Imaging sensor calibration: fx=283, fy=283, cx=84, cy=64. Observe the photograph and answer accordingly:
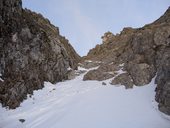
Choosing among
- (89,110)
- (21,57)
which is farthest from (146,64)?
(21,57)

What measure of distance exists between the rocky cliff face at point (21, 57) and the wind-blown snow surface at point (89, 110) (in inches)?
67.0

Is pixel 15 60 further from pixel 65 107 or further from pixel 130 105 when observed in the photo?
pixel 130 105

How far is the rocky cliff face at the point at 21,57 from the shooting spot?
3575cm

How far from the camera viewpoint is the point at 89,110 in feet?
109

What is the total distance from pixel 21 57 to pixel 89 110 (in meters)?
12.5

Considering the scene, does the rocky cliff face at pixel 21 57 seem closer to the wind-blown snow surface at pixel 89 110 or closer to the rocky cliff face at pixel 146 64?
the wind-blown snow surface at pixel 89 110

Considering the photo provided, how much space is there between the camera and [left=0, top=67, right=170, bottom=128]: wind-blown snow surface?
2973 cm

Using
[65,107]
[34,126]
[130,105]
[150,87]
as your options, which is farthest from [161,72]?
[34,126]

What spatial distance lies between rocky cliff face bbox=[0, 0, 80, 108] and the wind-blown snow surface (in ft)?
5.58

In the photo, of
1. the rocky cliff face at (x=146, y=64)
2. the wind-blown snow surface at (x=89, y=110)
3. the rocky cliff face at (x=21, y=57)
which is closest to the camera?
the wind-blown snow surface at (x=89, y=110)

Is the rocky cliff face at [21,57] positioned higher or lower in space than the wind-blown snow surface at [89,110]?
higher

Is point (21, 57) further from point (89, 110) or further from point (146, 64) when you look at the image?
point (146, 64)

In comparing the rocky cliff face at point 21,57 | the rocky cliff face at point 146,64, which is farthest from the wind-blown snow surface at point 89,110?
the rocky cliff face at point 21,57

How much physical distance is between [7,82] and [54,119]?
8.48 m
